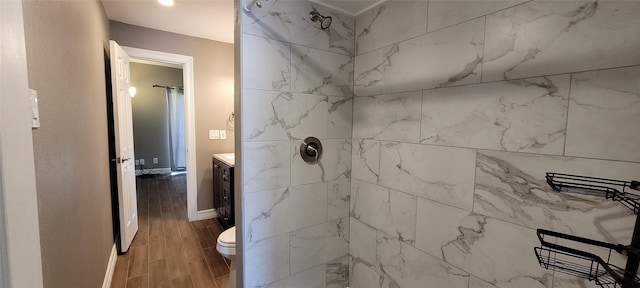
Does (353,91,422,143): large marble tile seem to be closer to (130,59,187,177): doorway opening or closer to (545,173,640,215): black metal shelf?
(545,173,640,215): black metal shelf

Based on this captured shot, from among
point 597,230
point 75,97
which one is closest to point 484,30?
point 597,230

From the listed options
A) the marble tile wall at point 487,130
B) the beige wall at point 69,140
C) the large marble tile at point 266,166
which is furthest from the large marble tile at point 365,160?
the beige wall at point 69,140

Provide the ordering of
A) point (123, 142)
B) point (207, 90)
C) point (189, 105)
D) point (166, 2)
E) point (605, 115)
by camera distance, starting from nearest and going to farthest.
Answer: point (605, 115) → point (166, 2) → point (123, 142) → point (189, 105) → point (207, 90)

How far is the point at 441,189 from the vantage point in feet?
4.23

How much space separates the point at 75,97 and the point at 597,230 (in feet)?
8.15

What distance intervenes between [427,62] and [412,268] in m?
1.16

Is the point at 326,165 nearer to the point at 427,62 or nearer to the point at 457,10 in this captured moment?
the point at 427,62

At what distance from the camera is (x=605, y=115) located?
0.83 metres

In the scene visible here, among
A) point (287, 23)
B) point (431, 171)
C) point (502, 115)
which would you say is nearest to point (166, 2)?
point (287, 23)

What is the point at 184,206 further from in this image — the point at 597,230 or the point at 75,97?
the point at 597,230

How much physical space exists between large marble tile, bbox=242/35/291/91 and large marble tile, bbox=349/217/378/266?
3.54ft

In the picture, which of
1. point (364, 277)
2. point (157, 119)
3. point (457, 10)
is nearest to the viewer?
point (457, 10)

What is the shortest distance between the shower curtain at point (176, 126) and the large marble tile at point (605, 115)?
624 cm

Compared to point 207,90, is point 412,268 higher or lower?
lower
